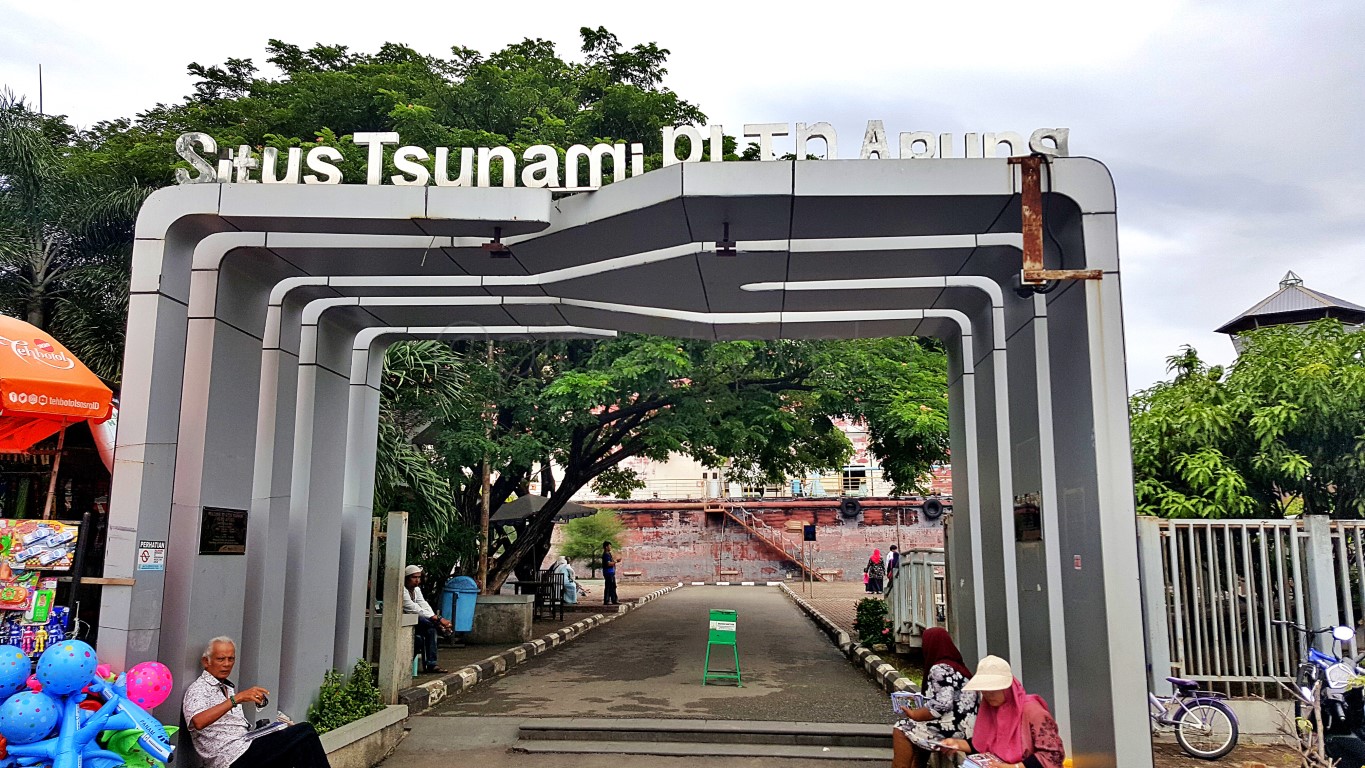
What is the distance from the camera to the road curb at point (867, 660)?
A: 11147 mm

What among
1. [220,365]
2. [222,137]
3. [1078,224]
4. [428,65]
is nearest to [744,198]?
[1078,224]

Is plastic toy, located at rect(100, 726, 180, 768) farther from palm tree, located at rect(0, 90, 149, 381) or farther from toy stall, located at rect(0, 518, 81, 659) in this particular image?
palm tree, located at rect(0, 90, 149, 381)

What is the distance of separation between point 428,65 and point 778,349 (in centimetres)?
970

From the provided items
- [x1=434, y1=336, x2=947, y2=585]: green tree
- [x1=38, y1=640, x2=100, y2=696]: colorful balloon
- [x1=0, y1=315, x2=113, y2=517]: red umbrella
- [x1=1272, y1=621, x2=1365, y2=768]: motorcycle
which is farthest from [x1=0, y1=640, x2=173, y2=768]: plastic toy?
[x1=434, y1=336, x2=947, y2=585]: green tree

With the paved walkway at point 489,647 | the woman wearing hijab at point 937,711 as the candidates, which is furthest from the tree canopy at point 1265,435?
the paved walkway at point 489,647

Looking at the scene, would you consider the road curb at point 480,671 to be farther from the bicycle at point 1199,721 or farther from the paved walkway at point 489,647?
the bicycle at point 1199,721

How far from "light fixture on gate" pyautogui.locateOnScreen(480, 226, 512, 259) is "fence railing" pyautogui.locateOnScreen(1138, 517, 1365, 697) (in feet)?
18.6

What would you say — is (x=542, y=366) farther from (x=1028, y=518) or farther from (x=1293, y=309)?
(x=1293, y=309)

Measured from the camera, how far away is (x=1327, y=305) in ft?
74.8

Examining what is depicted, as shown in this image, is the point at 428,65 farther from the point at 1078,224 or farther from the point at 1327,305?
the point at 1327,305

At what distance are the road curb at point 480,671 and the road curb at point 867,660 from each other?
4.72m

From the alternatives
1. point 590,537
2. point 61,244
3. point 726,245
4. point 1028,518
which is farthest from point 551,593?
point 590,537

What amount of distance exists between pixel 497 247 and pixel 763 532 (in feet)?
135

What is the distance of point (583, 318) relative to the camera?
30.1 feet
